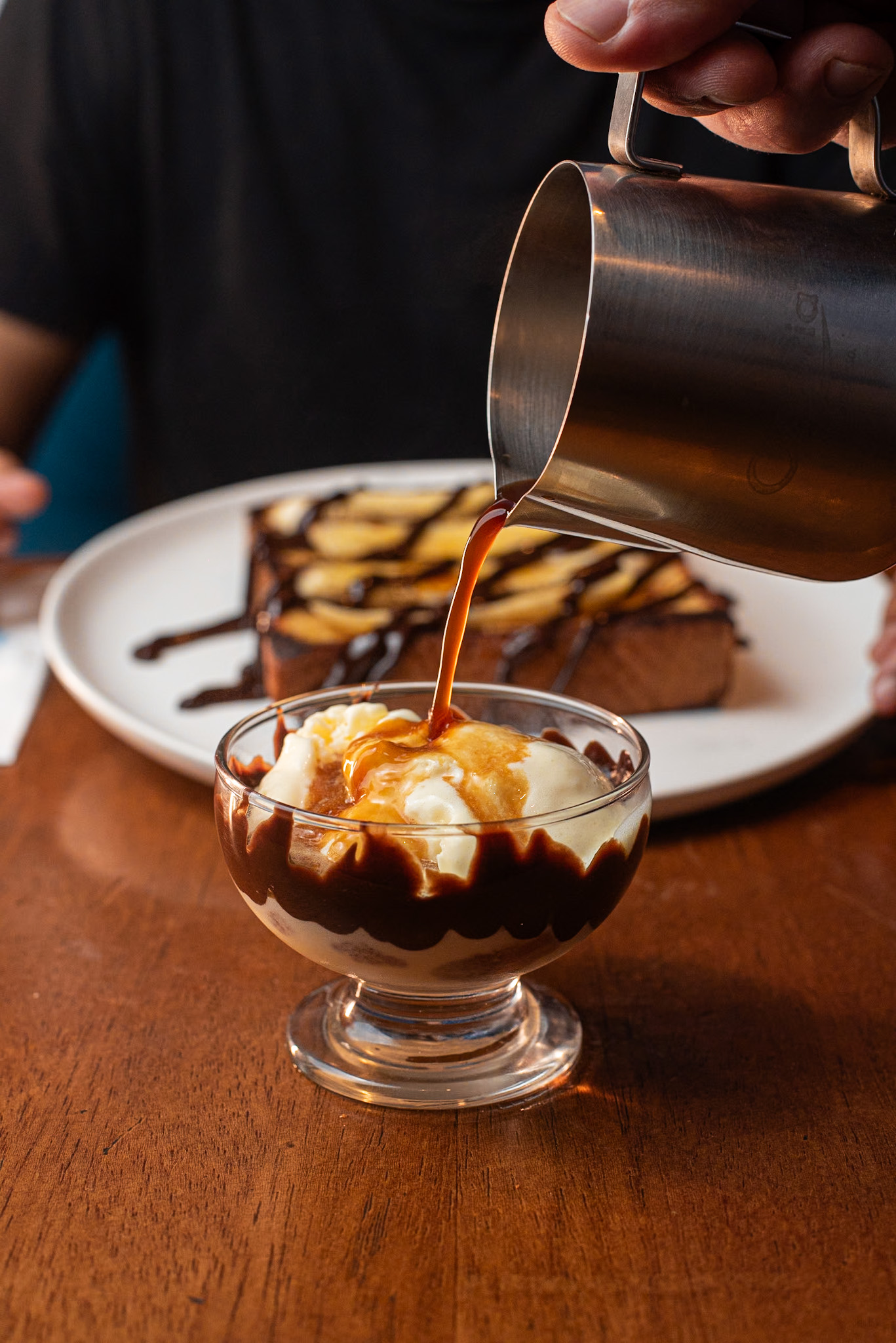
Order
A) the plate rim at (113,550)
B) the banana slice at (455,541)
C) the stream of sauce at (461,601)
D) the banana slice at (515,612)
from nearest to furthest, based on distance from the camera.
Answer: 1. the stream of sauce at (461,601)
2. the plate rim at (113,550)
3. the banana slice at (515,612)
4. the banana slice at (455,541)

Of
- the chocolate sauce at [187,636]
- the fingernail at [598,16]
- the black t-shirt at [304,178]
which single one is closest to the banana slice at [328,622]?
the chocolate sauce at [187,636]

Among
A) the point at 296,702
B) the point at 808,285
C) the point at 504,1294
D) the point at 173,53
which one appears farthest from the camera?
the point at 173,53

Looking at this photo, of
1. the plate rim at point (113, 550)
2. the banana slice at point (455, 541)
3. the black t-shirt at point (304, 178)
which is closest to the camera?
the plate rim at point (113, 550)

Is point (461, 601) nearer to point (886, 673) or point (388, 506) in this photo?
point (886, 673)

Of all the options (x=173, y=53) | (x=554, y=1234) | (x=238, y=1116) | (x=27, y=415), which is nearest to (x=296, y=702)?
(x=238, y=1116)

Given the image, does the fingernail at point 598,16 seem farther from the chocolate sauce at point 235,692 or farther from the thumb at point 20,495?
the thumb at point 20,495

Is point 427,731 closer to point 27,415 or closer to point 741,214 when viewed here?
point 741,214

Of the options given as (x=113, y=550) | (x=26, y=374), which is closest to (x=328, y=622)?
(x=113, y=550)
